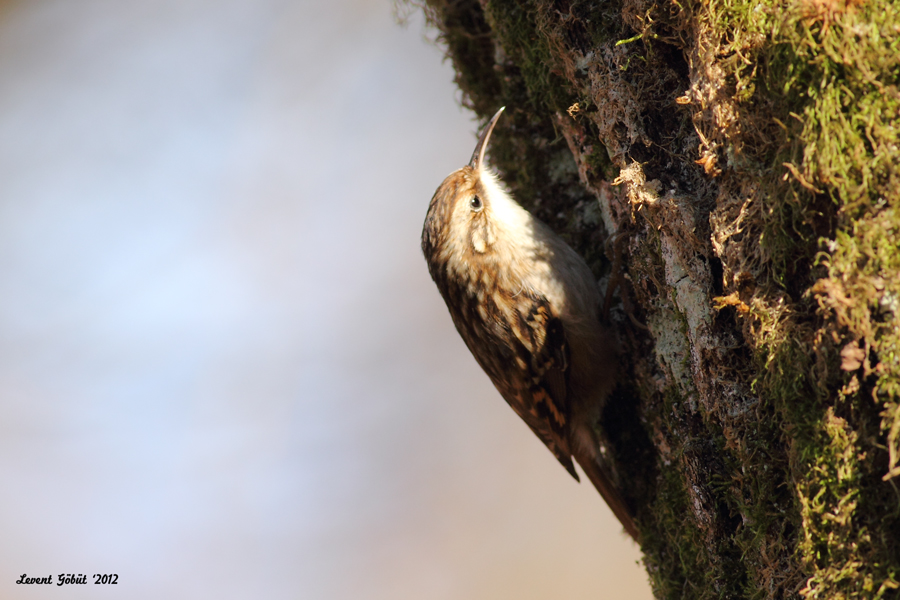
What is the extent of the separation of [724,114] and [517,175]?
1.38 metres

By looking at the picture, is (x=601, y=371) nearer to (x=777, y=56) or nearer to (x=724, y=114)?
(x=724, y=114)

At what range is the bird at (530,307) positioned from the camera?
104 inches

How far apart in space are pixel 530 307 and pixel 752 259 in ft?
3.71

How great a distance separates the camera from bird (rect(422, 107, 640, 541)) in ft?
8.63

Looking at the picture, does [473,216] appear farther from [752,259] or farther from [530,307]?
[752,259]

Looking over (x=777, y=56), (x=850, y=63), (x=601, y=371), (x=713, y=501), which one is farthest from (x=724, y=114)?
(x=601, y=371)

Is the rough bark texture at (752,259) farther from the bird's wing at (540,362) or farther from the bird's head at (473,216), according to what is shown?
the bird's head at (473,216)

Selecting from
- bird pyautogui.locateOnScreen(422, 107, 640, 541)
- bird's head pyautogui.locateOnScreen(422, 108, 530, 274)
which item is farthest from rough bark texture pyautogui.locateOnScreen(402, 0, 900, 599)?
bird's head pyautogui.locateOnScreen(422, 108, 530, 274)

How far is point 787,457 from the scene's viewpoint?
1639 mm

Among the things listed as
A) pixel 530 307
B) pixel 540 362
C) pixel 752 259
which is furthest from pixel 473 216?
pixel 752 259

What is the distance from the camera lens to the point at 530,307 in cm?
267

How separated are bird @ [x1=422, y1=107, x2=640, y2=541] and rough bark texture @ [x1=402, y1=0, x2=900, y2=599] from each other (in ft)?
0.55

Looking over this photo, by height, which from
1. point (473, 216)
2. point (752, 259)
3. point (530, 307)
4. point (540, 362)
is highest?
point (473, 216)

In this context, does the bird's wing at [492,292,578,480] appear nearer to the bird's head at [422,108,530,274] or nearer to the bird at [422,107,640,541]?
the bird at [422,107,640,541]
